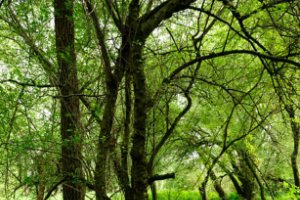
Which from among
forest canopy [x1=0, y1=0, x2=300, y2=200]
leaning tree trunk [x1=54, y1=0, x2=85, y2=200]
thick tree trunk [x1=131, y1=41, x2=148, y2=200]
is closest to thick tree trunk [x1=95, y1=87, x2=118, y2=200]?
forest canopy [x1=0, y1=0, x2=300, y2=200]

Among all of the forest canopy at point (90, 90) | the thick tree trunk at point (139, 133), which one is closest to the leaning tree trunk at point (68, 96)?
the forest canopy at point (90, 90)

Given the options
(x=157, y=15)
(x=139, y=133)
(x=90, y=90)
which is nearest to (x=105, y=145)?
(x=90, y=90)

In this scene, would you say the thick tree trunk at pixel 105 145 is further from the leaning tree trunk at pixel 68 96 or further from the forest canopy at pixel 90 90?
the leaning tree trunk at pixel 68 96

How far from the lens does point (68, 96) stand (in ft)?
9.97

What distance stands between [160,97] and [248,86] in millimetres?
4031

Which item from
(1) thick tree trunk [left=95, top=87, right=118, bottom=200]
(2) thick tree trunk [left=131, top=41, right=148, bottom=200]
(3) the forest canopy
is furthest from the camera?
(2) thick tree trunk [left=131, top=41, right=148, bottom=200]

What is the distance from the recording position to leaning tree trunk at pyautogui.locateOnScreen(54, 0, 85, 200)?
309 cm

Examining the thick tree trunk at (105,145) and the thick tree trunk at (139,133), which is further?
the thick tree trunk at (139,133)

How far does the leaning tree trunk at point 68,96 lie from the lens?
3.09m

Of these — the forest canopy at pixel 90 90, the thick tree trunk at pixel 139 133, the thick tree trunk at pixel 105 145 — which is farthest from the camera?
the thick tree trunk at pixel 139 133

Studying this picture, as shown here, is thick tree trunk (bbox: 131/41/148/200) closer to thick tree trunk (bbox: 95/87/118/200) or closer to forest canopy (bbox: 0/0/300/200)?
forest canopy (bbox: 0/0/300/200)

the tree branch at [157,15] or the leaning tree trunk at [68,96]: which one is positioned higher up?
the tree branch at [157,15]

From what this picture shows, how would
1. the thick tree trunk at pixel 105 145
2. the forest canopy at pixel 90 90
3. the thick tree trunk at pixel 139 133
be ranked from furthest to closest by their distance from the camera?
the thick tree trunk at pixel 139 133 < the thick tree trunk at pixel 105 145 < the forest canopy at pixel 90 90

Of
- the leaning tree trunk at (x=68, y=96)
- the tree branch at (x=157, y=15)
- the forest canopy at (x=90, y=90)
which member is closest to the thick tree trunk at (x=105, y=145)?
the forest canopy at (x=90, y=90)
